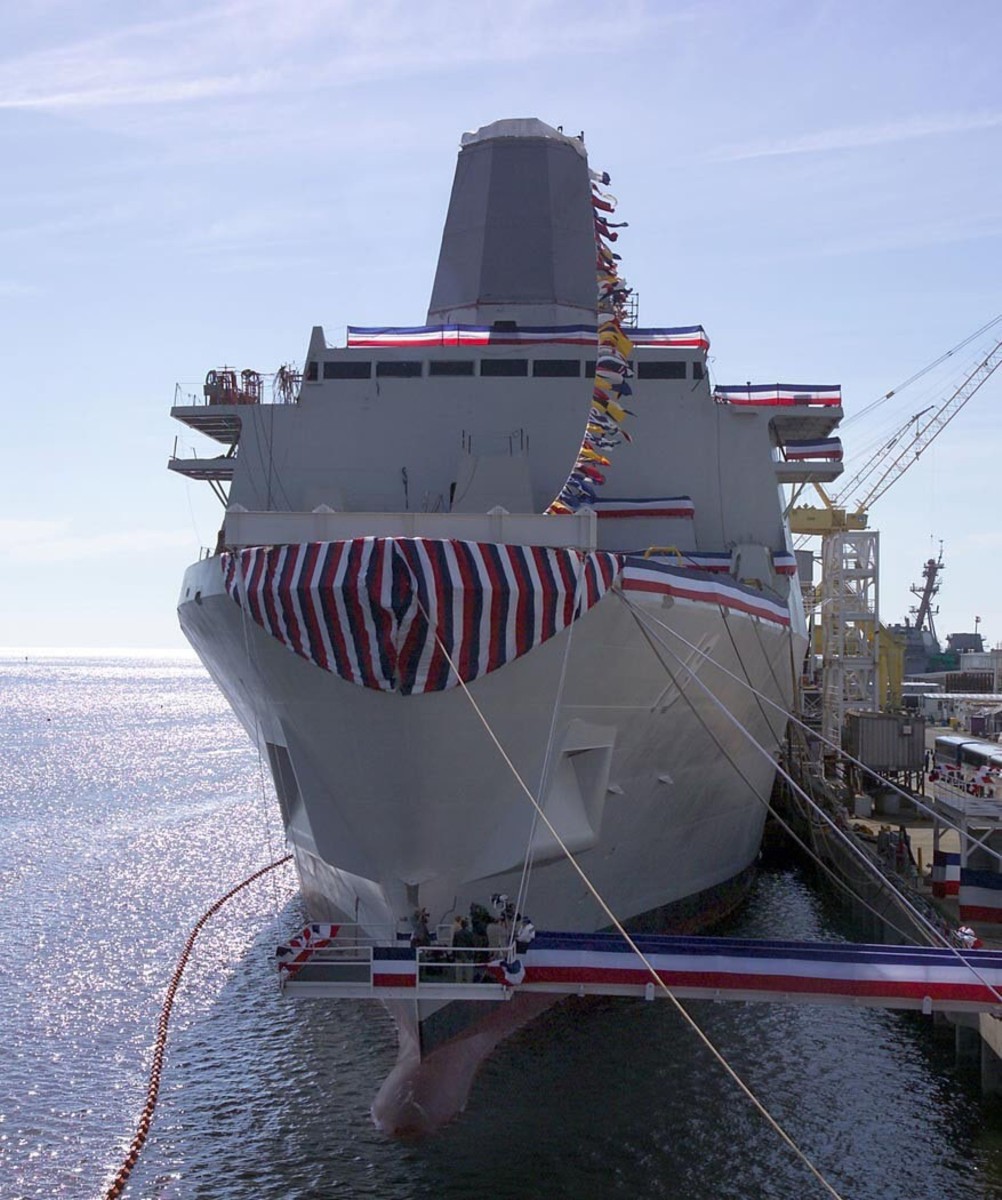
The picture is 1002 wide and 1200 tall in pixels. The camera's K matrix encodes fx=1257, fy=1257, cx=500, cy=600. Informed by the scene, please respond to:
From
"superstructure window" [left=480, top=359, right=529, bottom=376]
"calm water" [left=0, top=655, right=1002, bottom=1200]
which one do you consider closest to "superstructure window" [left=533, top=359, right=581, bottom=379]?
"superstructure window" [left=480, top=359, right=529, bottom=376]

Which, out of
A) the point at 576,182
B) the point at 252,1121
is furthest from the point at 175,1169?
the point at 576,182

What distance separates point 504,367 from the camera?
62.2 ft

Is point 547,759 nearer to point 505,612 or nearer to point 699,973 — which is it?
point 505,612

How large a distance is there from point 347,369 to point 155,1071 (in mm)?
10032

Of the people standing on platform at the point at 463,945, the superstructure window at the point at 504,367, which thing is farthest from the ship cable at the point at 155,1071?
the superstructure window at the point at 504,367

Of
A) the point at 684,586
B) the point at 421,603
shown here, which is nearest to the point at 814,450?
the point at 684,586

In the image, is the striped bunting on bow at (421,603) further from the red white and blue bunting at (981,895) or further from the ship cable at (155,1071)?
the red white and blue bunting at (981,895)

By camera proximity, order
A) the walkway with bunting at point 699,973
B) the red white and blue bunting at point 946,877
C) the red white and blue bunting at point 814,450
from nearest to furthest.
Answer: the walkway with bunting at point 699,973 → the red white and blue bunting at point 946,877 → the red white and blue bunting at point 814,450

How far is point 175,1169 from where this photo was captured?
12047 millimetres

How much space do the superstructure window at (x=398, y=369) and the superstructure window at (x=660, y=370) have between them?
3401 millimetres

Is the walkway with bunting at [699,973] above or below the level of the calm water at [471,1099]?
above

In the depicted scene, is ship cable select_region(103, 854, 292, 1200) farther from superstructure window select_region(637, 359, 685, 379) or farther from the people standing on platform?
superstructure window select_region(637, 359, 685, 379)

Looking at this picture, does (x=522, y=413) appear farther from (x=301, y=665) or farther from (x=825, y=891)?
(x=825, y=891)

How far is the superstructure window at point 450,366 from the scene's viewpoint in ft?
62.0
